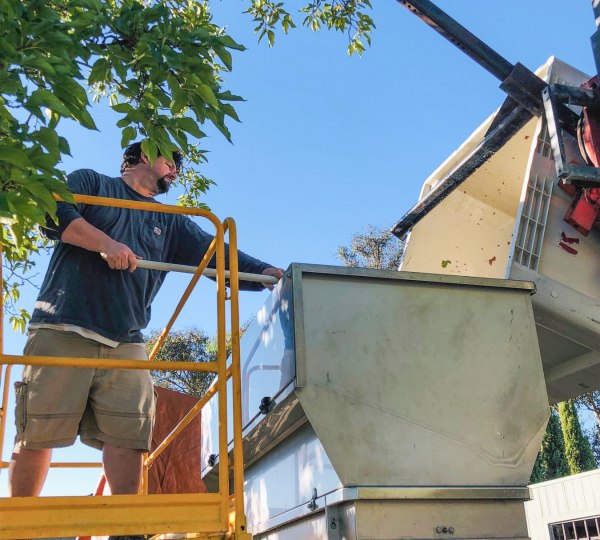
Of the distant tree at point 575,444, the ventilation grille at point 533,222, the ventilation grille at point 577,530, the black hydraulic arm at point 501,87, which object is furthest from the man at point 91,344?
the distant tree at point 575,444

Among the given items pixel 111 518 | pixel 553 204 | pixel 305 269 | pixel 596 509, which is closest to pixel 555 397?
pixel 553 204

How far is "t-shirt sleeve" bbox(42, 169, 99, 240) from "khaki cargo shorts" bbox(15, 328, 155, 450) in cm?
43

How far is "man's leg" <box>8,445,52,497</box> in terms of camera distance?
9.20 ft

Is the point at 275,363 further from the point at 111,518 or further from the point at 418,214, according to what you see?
the point at 418,214

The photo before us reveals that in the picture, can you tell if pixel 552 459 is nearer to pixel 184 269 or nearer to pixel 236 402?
pixel 184 269

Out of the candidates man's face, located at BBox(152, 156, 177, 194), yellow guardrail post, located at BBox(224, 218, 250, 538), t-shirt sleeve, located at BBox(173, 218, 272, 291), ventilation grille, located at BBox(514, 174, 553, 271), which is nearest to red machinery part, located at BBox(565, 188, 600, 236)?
ventilation grille, located at BBox(514, 174, 553, 271)

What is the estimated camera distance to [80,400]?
115 inches

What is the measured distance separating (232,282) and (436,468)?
1.00m

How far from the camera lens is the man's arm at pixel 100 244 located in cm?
285

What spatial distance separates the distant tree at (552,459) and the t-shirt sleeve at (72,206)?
989 inches

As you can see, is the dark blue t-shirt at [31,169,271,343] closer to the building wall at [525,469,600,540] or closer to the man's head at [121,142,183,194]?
the man's head at [121,142,183,194]

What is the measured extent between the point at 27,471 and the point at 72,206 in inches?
43.7

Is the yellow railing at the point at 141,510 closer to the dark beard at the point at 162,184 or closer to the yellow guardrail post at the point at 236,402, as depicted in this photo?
the yellow guardrail post at the point at 236,402

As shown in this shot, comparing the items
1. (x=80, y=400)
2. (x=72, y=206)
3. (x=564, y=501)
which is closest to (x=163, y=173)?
(x=72, y=206)
